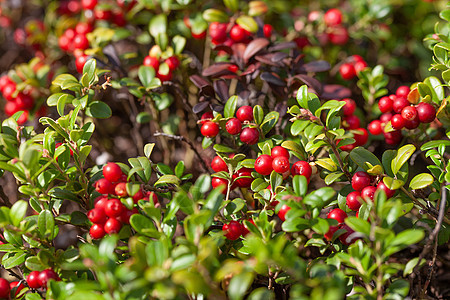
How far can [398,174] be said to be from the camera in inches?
66.2

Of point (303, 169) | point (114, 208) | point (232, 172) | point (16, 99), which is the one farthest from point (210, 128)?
point (16, 99)

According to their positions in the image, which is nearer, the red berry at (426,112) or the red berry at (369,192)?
the red berry at (369,192)

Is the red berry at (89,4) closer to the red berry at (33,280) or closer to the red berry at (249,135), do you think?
the red berry at (249,135)

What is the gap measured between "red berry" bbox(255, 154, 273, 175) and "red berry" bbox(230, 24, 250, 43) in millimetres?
1014

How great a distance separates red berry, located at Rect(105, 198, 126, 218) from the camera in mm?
1516

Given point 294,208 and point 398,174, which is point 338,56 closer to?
point 398,174

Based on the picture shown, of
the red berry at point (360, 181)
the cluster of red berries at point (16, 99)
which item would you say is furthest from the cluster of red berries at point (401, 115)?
the cluster of red berries at point (16, 99)

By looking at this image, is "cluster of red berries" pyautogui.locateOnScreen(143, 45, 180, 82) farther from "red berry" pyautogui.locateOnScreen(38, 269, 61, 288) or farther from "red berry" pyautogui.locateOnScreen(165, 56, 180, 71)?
"red berry" pyautogui.locateOnScreen(38, 269, 61, 288)

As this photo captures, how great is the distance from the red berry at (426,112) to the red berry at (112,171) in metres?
1.32

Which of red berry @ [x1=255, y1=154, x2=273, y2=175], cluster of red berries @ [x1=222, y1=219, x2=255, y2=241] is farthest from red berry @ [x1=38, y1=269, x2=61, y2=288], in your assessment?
red berry @ [x1=255, y1=154, x2=273, y2=175]

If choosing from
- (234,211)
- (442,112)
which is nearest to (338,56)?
(442,112)

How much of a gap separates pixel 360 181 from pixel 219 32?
4.24ft

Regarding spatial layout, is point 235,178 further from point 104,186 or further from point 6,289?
point 6,289

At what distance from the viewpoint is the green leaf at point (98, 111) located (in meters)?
1.90
